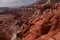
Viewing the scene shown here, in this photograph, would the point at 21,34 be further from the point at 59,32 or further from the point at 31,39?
the point at 59,32

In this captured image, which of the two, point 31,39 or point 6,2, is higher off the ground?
point 31,39

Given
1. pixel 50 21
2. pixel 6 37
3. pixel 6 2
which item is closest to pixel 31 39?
pixel 50 21

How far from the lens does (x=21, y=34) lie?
13.3 metres

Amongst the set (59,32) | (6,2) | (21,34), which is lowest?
(6,2)

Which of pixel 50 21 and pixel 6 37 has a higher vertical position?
pixel 50 21

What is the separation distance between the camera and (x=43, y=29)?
422 inches

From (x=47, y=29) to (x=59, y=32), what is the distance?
1649mm

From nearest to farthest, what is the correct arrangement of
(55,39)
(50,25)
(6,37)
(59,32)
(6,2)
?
(55,39) < (59,32) < (50,25) < (6,37) < (6,2)

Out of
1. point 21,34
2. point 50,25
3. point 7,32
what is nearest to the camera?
point 50,25

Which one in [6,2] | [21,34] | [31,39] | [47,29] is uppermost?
[47,29]

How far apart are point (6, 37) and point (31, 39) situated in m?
16.4

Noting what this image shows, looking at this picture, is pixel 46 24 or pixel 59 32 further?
pixel 46 24

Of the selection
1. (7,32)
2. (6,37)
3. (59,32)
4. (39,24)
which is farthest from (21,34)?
(7,32)

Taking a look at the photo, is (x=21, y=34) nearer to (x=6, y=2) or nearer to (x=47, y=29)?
(x=47, y=29)
